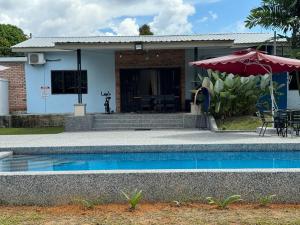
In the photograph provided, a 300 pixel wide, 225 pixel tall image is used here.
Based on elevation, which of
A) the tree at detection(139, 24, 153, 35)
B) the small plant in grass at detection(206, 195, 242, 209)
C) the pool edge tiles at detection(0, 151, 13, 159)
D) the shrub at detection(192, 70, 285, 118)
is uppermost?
the tree at detection(139, 24, 153, 35)

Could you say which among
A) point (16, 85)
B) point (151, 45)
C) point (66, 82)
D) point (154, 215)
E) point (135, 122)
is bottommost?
point (154, 215)

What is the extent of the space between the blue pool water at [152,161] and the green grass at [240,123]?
5.19 m

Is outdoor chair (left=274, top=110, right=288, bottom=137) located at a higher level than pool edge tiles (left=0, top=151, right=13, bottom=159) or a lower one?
higher

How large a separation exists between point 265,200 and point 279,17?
42.4 ft

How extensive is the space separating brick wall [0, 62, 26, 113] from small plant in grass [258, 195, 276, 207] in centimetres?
1897

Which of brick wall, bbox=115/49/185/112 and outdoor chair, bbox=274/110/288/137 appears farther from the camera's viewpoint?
brick wall, bbox=115/49/185/112

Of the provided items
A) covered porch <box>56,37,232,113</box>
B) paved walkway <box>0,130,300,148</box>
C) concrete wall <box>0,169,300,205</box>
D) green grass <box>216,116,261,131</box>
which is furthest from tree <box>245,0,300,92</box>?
concrete wall <box>0,169,300,205</box>

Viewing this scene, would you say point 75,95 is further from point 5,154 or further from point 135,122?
point 5,154

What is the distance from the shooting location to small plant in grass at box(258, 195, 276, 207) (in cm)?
664

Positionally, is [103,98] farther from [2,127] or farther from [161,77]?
[2,127]

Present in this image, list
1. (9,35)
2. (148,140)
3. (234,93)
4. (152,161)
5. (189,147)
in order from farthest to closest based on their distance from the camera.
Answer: (9,35) → (234,93) → (148,140) → (189,147) → (152,161)

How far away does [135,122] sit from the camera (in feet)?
62.6

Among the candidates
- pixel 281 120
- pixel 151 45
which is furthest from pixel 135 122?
pixel 281 120

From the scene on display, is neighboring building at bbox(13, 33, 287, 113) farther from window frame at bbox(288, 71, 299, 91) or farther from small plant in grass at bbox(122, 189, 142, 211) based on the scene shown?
small plant in grass at bbox(122, 189, 142, 211)
